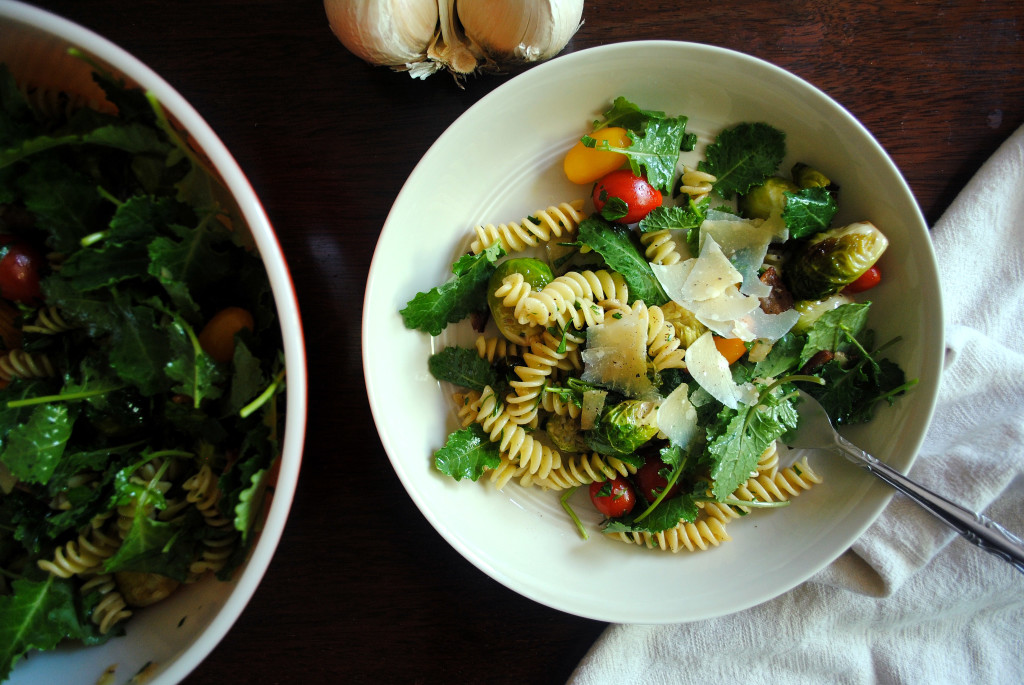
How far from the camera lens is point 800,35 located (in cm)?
180

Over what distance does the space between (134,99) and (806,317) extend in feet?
6.01

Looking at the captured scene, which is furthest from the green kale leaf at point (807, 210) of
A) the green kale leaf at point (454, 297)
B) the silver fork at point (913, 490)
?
the green kale leaf at point (454, 297)

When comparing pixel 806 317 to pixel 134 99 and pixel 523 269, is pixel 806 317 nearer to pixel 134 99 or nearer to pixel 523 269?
pixel 523 269

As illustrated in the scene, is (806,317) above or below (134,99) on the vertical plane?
below

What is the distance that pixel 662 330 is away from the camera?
1.68m

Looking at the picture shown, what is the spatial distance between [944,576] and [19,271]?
2.82 m

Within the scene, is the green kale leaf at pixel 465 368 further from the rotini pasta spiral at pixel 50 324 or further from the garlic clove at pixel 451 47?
the rotini pasta spiral at pixel 50 324

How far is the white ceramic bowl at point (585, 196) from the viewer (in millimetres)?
1647

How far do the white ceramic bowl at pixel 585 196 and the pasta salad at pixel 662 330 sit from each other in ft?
0.18

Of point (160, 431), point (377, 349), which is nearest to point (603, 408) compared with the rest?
point (377, 349)

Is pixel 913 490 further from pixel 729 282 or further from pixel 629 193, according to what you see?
pixel 629 193

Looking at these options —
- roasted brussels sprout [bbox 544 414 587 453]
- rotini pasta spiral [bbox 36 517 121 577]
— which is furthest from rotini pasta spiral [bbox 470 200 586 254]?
rotini pasta spiral [bbox 36 517 121 577]

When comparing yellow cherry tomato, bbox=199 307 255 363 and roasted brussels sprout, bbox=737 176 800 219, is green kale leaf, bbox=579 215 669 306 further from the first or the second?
yellow cherry tomato, bbox=199 307 255 363

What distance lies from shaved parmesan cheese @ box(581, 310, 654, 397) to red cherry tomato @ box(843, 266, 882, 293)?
68cm
